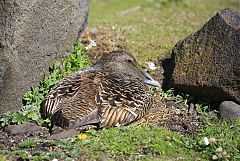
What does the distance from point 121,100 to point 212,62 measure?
1667 mm

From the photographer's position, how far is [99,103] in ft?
24.3

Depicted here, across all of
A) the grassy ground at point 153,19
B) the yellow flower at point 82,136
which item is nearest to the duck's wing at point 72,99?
the yellow flower at point 82,136

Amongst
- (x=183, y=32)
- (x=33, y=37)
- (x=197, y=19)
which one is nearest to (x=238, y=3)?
(x=197, y=19)

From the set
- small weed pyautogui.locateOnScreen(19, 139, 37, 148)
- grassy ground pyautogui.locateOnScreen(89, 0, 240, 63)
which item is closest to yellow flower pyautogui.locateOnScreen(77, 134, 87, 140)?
small weed pyautogui.locateOnScreen(19, 139, 37, 148)

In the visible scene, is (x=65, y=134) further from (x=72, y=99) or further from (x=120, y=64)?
(x=120, y=64)

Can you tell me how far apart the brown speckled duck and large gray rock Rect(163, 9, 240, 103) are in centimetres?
75

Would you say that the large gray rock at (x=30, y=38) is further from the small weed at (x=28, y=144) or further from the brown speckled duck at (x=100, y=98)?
the small weed at (x=28, y=144)

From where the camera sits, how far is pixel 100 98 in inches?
295

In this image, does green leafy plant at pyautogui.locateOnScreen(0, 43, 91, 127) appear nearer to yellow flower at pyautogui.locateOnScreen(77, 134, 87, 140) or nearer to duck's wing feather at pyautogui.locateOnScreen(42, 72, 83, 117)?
duck's wing feather at pyautogui.locateOnScreen(42, 72, 83, 117)

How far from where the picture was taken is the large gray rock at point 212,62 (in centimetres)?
831

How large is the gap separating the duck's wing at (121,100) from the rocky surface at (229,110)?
36.3 inches

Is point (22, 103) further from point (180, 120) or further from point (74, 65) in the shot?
point (180, 120)

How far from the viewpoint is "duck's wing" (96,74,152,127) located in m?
7.35

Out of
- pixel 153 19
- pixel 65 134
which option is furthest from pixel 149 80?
pixel 153 19
